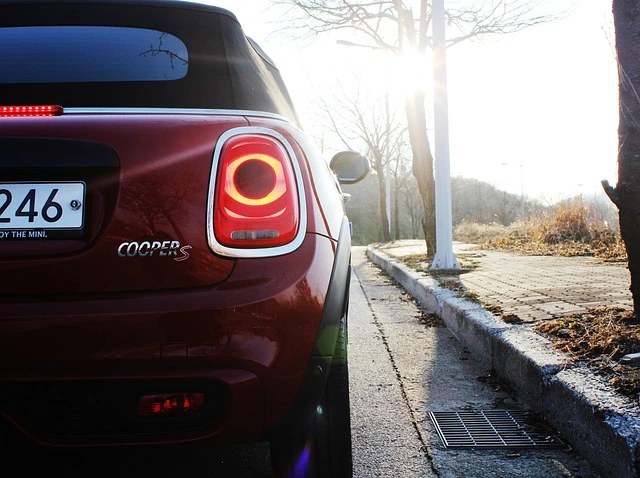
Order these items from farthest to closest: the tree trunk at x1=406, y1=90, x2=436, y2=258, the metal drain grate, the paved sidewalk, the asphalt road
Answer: the tree trunk at x1=406, y1=90, x2=436, y2=258, the paved sidewalk, the metal drain grate, the asphalt road

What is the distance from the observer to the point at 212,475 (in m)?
2.13

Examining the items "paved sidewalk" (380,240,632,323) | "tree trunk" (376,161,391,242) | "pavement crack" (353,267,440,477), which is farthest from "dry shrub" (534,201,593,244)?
"tree trunk" (376,161,391,242)

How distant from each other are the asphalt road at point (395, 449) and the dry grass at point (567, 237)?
527 cm

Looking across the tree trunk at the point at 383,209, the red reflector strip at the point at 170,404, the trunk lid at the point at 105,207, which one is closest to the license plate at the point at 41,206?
the trunk lid at the point at 105,207

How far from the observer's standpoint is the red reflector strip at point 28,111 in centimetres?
161

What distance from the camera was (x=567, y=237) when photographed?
11602mm

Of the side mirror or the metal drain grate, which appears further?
the side mirror

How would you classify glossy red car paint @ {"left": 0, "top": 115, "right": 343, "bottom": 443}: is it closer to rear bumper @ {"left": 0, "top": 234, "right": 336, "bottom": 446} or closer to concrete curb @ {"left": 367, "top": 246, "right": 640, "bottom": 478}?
rear bumper @ {"left": 0, "top": 234, "right": 336, "bottom": 446}

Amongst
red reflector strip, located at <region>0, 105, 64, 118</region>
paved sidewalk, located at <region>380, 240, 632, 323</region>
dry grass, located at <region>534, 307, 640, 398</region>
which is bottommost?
dry grass, located at <region>534, 307, 640, 398</region>

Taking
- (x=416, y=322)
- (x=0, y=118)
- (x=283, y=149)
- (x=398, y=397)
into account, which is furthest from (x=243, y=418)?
(x=416, y=322)

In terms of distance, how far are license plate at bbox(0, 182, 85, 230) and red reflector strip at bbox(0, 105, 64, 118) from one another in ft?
0.81

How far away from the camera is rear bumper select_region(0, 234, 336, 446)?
1.39 metres

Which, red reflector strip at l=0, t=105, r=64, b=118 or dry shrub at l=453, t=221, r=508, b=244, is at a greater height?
red reflector strip at l=0, t=105, r=64, b=118

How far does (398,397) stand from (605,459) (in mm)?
1155
